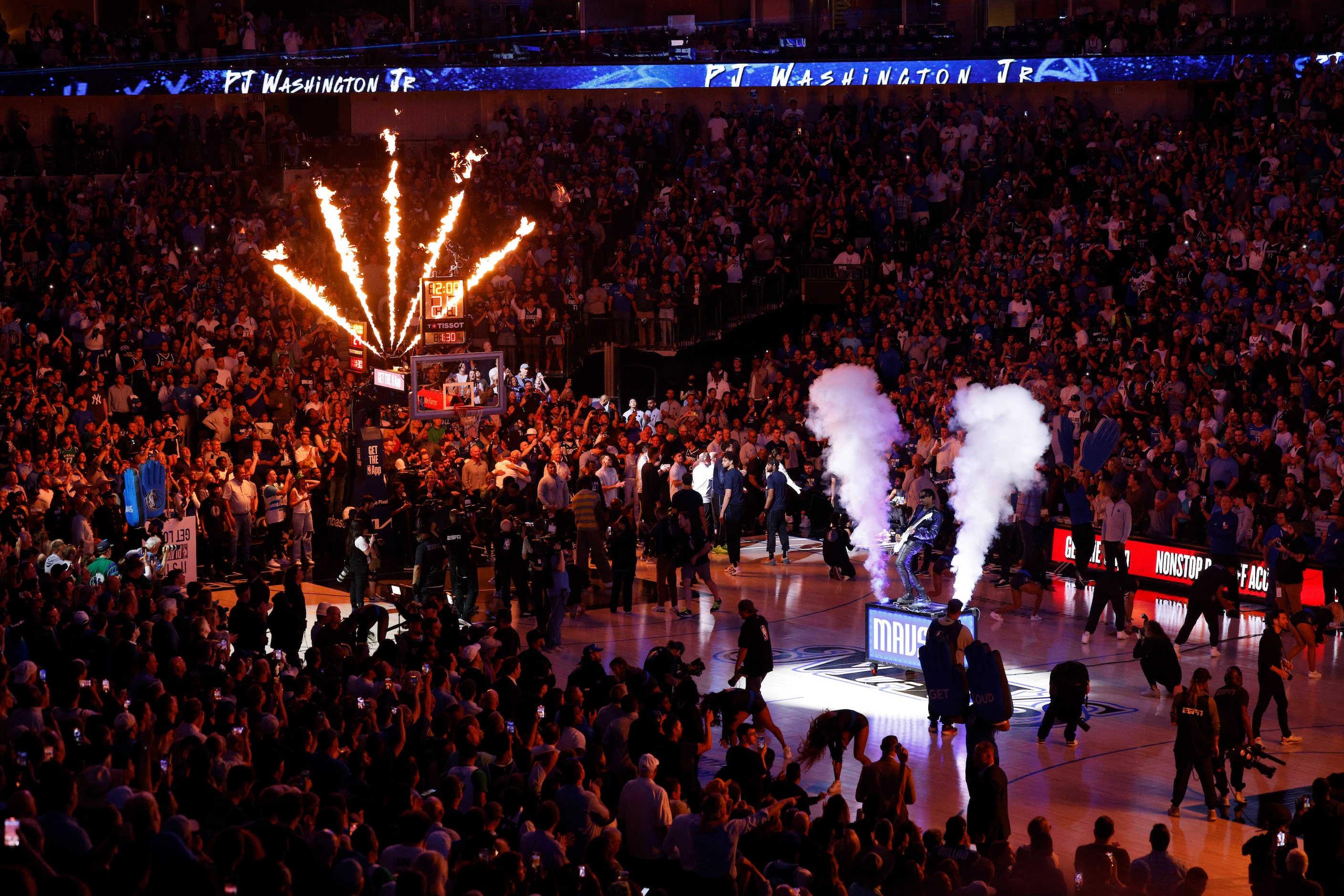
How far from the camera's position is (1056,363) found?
77.6ft

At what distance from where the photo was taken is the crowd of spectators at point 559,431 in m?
9.11

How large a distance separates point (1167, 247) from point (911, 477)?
30.5 feet

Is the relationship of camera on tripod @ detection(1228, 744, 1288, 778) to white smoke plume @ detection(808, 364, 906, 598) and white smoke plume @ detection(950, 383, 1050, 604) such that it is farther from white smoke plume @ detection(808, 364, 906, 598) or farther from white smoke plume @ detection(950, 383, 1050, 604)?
white smoke plume @ detection(808, 364, 906, 598)

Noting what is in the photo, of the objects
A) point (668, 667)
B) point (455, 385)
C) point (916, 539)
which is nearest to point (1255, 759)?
point (916, 539)

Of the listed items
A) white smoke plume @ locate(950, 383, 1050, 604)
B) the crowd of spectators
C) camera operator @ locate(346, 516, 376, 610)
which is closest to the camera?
the crowd of spectators

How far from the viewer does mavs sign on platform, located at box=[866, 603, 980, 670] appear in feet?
51.4

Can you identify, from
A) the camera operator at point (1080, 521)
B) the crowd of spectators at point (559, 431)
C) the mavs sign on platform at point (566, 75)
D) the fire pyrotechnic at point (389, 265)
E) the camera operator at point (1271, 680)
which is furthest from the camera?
the mavs sign on platform at point (566, 75)

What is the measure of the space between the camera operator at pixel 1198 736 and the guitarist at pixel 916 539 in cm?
480

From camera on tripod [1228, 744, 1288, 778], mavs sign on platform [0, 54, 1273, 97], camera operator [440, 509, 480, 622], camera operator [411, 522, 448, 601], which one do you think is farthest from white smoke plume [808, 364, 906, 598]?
mavs sign on platform [0, 54, 1273, 97]

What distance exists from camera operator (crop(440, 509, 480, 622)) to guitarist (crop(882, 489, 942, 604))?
4692 mm

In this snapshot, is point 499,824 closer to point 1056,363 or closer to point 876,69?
point 1056,363

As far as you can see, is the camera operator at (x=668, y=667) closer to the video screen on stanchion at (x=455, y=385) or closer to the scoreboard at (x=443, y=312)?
the video screen on stanchion at (x=455, y=385)

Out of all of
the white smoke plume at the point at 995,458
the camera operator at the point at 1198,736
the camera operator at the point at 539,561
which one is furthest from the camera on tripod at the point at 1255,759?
the camera operator at the point at 539,561

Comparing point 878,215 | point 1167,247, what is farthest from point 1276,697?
point 878,215
